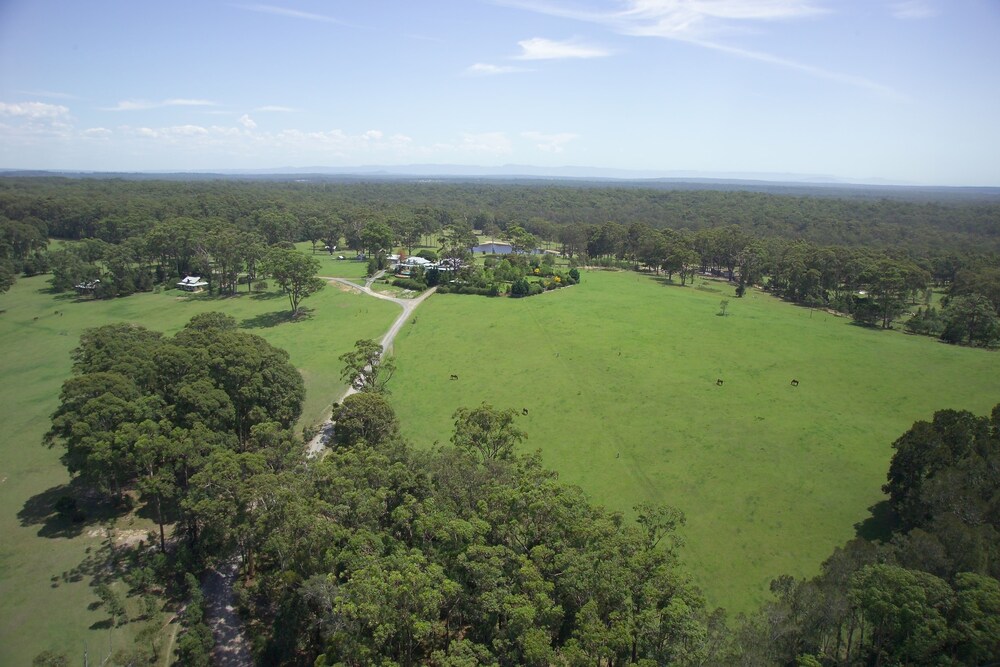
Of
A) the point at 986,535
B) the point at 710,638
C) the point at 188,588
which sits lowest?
the point at 188,588

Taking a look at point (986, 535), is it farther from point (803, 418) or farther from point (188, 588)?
point (188, 588)

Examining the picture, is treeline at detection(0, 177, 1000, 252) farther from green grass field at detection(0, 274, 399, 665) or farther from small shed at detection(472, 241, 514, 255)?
green grass field at detection(0, 274, 399, 665)

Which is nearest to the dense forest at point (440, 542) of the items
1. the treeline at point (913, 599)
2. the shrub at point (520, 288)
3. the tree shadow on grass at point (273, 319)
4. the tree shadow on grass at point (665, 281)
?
the treeline at point (913, 599)

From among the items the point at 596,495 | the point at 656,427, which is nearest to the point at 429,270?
the point at 656,427

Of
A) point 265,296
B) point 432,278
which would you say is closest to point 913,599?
point 432,278

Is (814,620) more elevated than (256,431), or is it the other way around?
(256,431)

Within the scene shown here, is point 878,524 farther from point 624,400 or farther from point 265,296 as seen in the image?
point 265,296

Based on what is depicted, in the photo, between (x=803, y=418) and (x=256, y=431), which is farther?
(x=803, y=418)

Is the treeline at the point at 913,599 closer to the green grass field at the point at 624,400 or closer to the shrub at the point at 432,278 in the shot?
the green grass field at the point at 624,400
